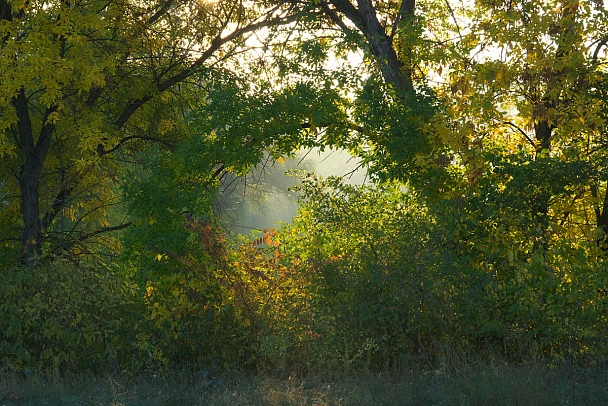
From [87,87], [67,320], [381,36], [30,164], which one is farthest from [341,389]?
[30,164]

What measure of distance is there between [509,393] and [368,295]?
10.5 feet

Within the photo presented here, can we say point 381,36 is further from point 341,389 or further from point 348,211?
point 341,389

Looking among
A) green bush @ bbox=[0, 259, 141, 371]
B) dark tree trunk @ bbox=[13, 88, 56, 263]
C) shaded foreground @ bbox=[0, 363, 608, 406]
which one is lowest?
shaded foreground @ bbox=[0, 363, 608, 406]

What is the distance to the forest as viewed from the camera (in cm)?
1077

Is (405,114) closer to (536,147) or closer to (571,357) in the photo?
(536,147)

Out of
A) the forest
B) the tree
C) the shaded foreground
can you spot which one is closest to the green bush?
the forest

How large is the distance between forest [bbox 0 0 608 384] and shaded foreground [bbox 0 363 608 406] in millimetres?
716

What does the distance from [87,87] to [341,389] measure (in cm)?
774

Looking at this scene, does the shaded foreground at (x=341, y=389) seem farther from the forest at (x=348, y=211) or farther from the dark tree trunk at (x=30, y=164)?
the dark tree trunk at (x=30, y=164)

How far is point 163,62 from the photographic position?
59.4ft

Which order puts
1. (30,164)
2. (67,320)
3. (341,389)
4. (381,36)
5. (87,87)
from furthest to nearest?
(30,164)
(381,36)
(87,87)
(67,320)
(341,389)

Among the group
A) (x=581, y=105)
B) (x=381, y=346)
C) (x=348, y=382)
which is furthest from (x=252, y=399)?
(x=581, y=105)

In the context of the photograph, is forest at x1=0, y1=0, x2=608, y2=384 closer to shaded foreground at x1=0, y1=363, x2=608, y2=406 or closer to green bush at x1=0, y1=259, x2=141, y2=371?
green bush at x1=0, y1=259, x2=141, y2=371

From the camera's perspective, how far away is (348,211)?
11961 millimetres
